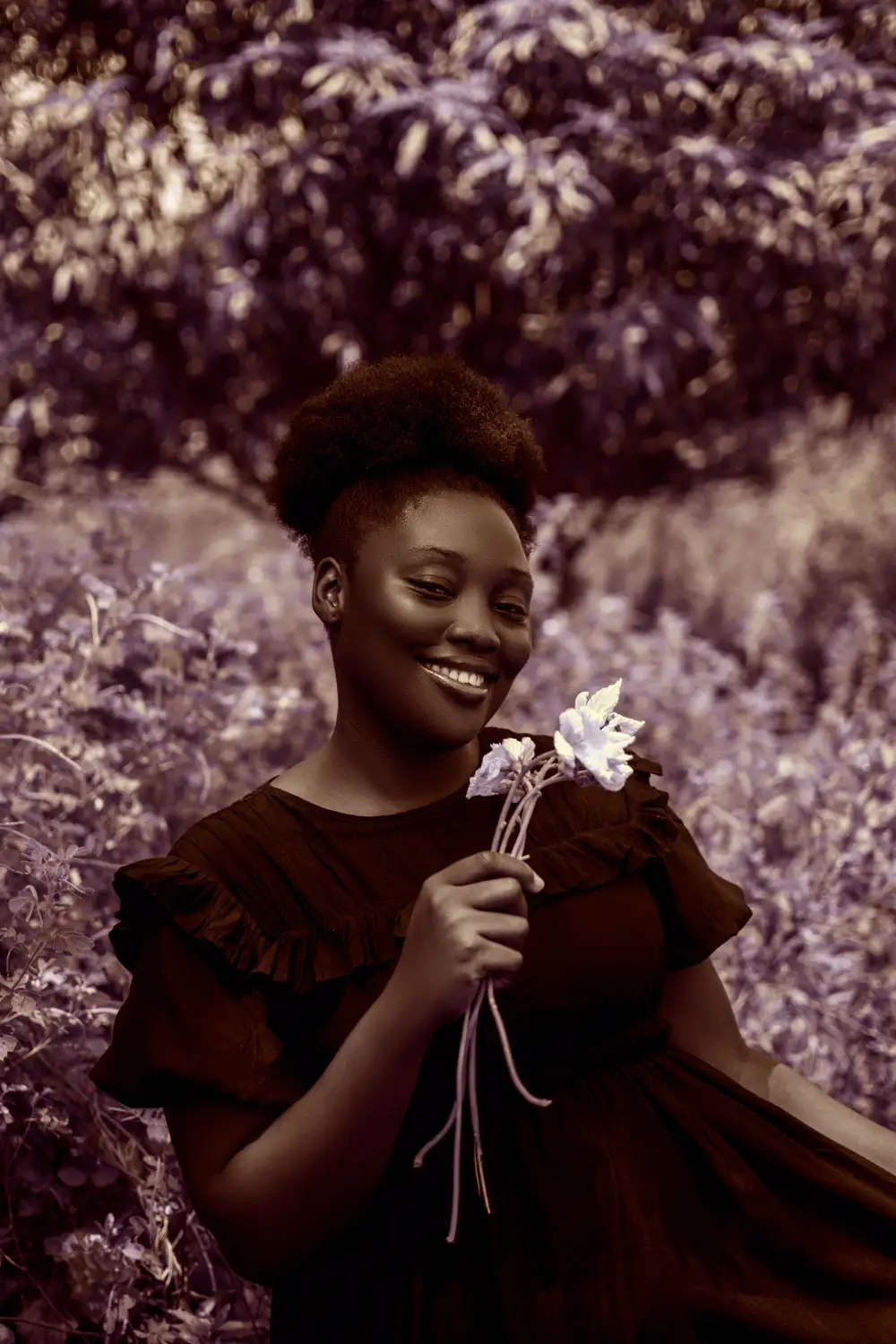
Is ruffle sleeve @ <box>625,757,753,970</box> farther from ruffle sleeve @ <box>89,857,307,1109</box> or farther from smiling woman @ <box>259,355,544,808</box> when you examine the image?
ruffle sleeve @ <box>89,857,307,1109</box>

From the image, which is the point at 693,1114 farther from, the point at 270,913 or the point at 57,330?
the point at 57,330

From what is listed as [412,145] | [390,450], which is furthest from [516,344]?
[390,450]

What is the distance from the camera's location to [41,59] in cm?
501

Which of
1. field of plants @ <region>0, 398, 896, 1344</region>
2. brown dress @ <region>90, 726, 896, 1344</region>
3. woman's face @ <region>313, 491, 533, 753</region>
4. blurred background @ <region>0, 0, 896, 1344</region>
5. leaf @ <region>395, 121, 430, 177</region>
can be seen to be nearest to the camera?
brown dress @ <region>90, 726, 896, 1344</region>

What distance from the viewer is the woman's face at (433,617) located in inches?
64.9

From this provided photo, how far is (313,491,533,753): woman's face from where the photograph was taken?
165 centimetres

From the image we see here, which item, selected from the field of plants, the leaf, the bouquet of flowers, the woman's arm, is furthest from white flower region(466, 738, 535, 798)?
the leaf

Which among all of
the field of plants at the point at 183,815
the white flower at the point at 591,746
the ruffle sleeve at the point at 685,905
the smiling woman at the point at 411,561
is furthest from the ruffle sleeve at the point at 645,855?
the field of plants at the point at 183,815

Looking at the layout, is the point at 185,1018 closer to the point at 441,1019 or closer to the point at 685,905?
the point at 441,1019

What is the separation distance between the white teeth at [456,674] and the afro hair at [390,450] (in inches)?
6.9

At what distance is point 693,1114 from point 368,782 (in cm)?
57

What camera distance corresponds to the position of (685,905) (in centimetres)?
178

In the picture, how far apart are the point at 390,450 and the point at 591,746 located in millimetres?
532

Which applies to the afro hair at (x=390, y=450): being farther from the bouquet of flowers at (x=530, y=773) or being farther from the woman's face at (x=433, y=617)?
the bouquet of flowers at (x=530, y=773)
